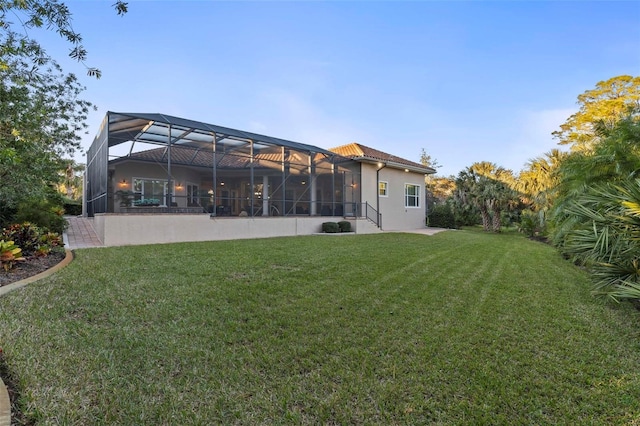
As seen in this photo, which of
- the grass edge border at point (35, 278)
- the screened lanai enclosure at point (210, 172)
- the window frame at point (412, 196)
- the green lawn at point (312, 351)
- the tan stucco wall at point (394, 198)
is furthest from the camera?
the window frame at point (412, 196)

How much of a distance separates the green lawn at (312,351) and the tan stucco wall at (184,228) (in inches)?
172

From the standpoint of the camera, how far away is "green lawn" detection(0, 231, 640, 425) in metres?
2.17

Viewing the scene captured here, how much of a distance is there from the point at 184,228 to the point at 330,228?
675 centimetres

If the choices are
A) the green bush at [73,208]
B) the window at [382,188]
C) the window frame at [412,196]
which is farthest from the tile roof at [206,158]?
the green bush at [73,208]

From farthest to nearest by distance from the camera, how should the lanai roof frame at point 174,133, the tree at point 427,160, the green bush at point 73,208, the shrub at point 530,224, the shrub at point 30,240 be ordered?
the tree at point 427,160, the green bush at point 73,208, the shrub at point 530,224, the lanai roof frame at point 174,133, the shrub at point 30,240

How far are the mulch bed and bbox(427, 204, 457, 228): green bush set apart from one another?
70.4ft

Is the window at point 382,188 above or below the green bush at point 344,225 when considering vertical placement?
above

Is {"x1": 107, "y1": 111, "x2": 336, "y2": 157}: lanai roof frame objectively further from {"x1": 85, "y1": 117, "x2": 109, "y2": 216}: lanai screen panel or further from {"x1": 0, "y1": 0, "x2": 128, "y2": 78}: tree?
{"x1": 0, "y1": 0, "x2": 128, "y2": 78}: tree

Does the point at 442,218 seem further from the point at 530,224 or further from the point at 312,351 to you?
the point at 312,351

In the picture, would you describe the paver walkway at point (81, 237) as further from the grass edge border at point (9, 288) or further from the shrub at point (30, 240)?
the grass edge border at point (9, 288)

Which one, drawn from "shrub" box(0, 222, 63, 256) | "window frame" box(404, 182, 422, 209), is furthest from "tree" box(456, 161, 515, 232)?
"shrub" box(0, 222, 63, 256)

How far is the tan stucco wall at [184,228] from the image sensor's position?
954 centimetres

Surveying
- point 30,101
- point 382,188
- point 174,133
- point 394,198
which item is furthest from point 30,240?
point 394,198

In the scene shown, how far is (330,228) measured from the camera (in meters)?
15.2
